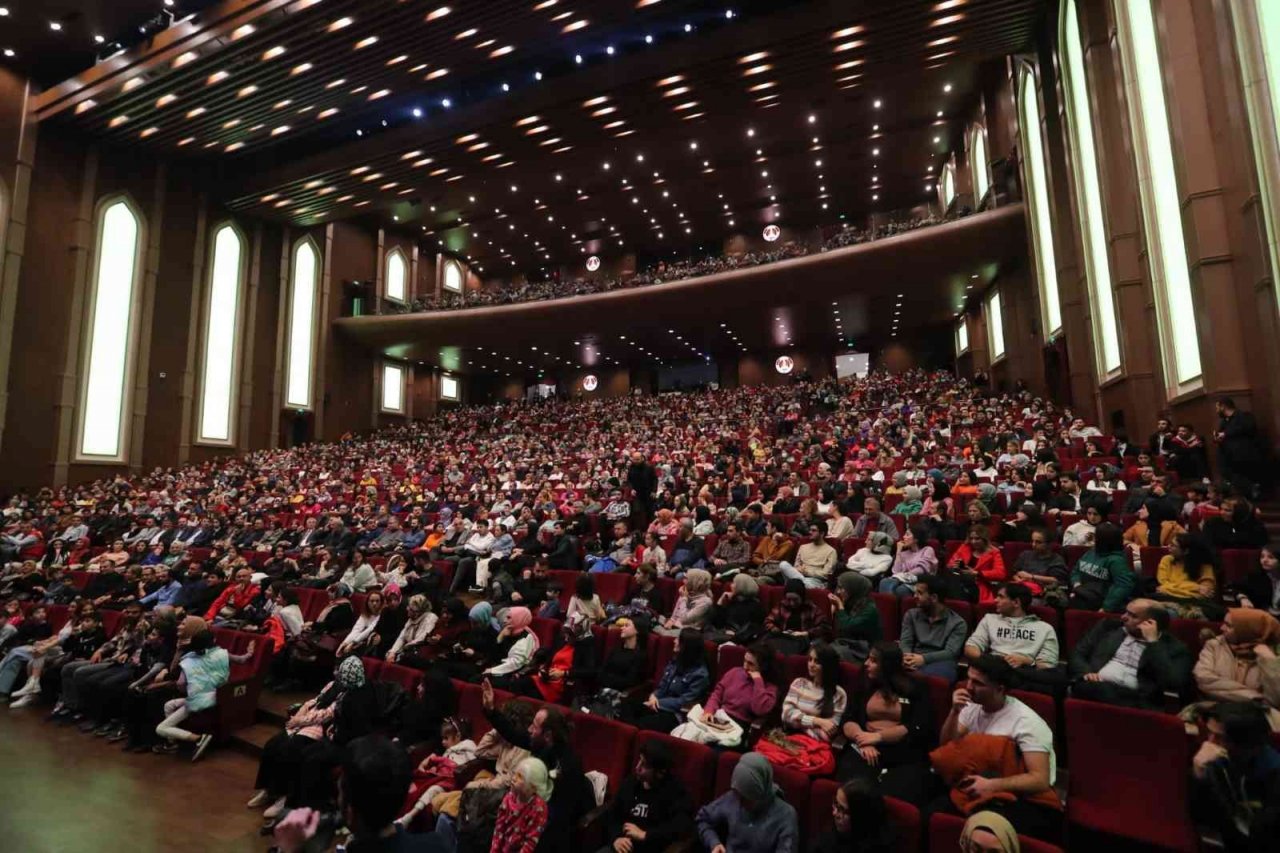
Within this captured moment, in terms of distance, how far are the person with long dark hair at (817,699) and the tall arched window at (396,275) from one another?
23376mm

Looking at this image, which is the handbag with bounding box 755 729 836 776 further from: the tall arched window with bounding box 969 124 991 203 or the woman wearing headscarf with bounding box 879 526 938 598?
the tall arched window with bounding box 969 124 991 203

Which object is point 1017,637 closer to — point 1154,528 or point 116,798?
point 1154,528

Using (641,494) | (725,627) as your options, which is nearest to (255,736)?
(725,627)

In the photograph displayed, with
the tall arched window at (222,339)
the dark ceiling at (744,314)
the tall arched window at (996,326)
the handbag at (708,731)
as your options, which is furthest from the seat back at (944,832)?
the tall arched window at (222,339)

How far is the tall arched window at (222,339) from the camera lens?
18062 millimetres

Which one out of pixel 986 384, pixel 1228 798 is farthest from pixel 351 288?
pixel 1228 798

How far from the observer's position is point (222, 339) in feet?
61.1

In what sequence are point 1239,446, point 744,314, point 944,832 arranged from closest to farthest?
point 944,832
point 1239,446
point 744,314

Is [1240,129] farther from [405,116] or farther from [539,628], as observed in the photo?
[405,116]

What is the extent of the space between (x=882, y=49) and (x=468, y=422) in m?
15.5

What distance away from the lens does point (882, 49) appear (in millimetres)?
13133

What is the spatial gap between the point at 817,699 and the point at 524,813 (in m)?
1.52

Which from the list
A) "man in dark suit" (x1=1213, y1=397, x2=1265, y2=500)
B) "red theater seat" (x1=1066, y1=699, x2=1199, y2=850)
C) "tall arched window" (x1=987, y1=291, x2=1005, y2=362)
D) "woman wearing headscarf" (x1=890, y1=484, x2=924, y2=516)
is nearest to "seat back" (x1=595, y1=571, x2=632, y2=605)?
"woman wearing headscarf" (x1=890, y1=484, x2=924, y2=516)

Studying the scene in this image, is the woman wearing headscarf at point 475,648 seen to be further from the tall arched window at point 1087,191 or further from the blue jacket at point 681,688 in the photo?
the tall arched window at point 1087,191
